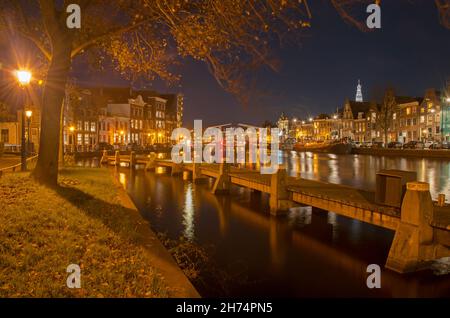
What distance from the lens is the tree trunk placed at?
16.1 metres

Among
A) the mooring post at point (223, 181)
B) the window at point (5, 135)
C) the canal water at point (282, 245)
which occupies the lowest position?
the canal water at point (282, 245)

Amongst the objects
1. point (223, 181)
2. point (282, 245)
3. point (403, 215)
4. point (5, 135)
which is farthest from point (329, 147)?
point (403, 215)

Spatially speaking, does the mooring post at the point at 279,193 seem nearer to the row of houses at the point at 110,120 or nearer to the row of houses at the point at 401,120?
the row of houses at the point at 110,120

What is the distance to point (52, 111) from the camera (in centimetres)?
1623

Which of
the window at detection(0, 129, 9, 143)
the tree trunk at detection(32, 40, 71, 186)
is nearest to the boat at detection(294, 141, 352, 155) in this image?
the window at detection(0, 129, 9, 143)

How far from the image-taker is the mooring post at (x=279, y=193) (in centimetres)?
1953

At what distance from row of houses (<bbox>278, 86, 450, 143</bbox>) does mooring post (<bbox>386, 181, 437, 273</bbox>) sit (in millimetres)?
65237

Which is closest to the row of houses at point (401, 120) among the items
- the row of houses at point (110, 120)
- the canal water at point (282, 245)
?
the row of houses at point (110, 120)

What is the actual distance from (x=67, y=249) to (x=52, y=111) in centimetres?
906

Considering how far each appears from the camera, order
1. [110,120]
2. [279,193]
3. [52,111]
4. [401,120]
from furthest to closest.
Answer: [401,120], [110,120], [279,193], [52,111]

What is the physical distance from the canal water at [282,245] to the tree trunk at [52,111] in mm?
5271

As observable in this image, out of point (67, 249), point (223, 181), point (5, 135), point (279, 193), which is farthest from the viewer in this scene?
point (5, 135)

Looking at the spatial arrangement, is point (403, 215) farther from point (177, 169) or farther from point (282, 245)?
point (177, 169)
